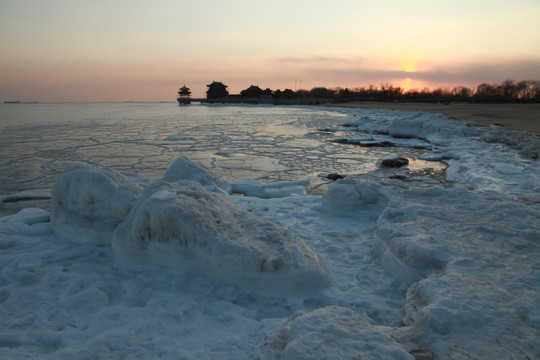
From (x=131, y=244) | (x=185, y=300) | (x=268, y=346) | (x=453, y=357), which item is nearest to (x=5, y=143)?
(x=131, y=244)

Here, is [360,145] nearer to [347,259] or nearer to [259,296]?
[347,259]

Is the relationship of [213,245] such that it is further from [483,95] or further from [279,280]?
[483,95]

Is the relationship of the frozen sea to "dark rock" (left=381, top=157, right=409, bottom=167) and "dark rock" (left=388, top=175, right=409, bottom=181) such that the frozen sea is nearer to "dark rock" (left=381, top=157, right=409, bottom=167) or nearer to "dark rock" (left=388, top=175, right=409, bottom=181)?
"dark rock" (left=388, top=175, right=409, bottom=181)

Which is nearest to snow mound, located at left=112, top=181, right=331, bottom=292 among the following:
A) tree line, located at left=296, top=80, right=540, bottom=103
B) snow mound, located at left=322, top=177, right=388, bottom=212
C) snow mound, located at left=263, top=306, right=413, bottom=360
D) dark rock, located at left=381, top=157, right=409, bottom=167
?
snow mound, located at left=263, top=306, right=413, bottom=360

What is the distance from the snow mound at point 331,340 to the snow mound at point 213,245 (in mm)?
672

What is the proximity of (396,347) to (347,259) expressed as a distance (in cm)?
168

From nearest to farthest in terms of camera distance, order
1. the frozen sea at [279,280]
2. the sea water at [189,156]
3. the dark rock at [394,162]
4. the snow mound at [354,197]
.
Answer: the frozen sea at [279,280]
the snow mound at [354,197]
the sea water at [189,156]
the dark rock at [394,162]

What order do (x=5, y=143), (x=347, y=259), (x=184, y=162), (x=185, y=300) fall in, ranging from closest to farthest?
(x=185, y=300) < (x=347, y=259) < (x=184, y=162) < (x=5, y=143)

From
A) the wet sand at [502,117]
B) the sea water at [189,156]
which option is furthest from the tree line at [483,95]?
the sea water at [189,156]

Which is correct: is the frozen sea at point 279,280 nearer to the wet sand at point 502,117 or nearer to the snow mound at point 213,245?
the snow mound at point 213,245

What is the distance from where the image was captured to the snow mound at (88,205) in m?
3.60

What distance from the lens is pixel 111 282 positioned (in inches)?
113

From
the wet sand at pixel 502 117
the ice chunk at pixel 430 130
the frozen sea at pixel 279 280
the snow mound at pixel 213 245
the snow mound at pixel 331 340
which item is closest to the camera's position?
the snow mound at pixel 331 340

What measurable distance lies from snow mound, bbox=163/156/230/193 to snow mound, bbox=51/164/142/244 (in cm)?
237
